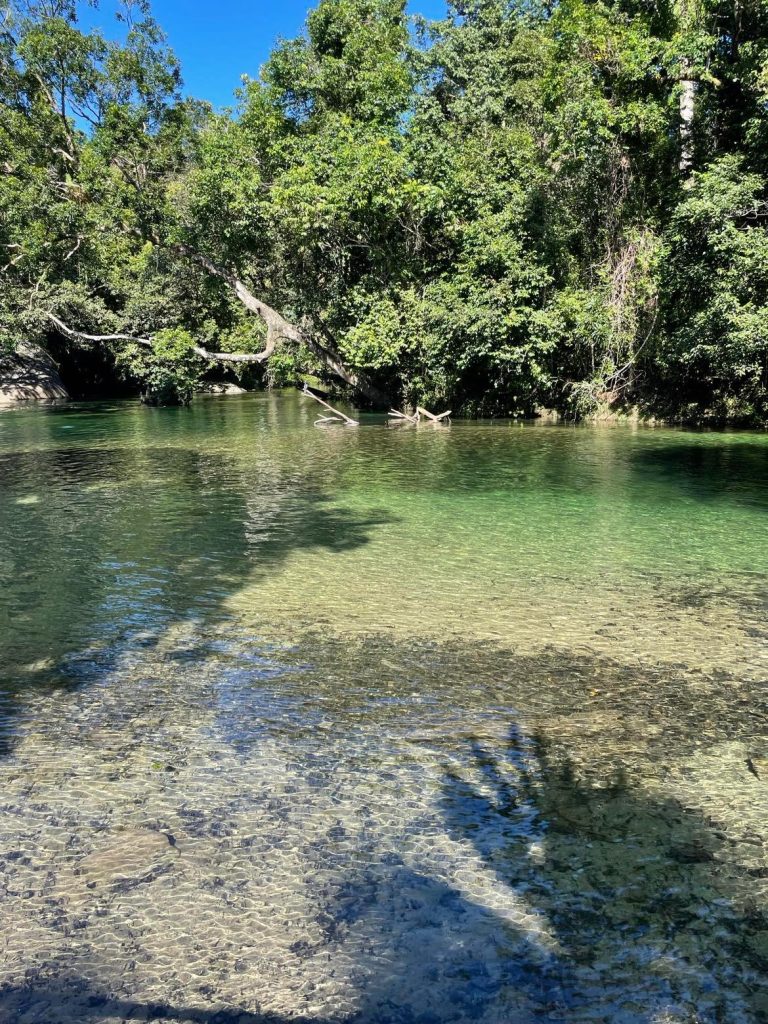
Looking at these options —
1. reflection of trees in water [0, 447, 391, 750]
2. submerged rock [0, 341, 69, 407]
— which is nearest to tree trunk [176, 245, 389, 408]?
submerged rock [0, 341, 69, 407]

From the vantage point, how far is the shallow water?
2.56 m

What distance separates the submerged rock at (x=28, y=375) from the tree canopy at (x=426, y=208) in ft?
13.8

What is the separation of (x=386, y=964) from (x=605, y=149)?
21115mm

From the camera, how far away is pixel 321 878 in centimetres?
304

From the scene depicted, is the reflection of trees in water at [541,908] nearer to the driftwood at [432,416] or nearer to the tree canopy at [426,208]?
the tree canopy at [426,208]

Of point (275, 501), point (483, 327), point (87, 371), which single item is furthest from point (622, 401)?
point (87, 371)

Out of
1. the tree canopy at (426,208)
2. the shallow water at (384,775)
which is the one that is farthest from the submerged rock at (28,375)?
the shallow water at (384,775)

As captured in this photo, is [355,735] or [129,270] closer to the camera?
[355,735]

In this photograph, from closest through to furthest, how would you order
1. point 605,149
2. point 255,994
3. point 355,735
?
point 255,994, point 355,735, point 605,149

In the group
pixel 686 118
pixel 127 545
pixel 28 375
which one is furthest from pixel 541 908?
pixel 28 375

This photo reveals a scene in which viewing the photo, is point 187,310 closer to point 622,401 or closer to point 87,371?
point 87,371

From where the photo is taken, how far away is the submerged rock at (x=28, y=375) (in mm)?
33938

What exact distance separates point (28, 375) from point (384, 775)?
119 feet

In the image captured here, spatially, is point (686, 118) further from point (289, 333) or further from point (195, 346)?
point (195, 346)
